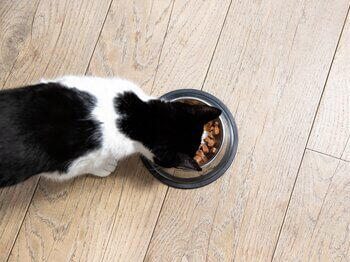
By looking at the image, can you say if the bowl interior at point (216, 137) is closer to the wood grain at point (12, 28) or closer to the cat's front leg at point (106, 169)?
the cat's front leg at point (106, 169)

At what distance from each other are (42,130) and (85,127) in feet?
0.31

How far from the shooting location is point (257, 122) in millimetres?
1285

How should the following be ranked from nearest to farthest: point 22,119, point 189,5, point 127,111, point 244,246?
point 22,119
point 127,111
point 244,246
point 189,5

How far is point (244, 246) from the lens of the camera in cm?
124

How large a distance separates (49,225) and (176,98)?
525 millimetres

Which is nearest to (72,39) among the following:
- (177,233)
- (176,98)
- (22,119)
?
(176,98)

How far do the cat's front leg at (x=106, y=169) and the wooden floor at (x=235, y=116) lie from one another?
0.11 feet

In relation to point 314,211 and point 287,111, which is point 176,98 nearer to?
point 287,111

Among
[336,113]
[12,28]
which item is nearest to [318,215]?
[336,113]

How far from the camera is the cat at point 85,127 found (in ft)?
3.03

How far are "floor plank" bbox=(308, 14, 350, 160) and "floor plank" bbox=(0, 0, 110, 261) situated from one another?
73cm

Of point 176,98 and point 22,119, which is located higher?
point 22,119

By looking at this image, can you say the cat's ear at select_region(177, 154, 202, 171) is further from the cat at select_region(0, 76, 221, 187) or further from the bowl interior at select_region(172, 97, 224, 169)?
the bowl interior at select_region(172, 97, 224, 169)

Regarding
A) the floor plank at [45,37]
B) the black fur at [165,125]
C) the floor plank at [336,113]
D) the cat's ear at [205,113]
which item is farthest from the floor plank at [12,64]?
the floor plank at [336,113]
